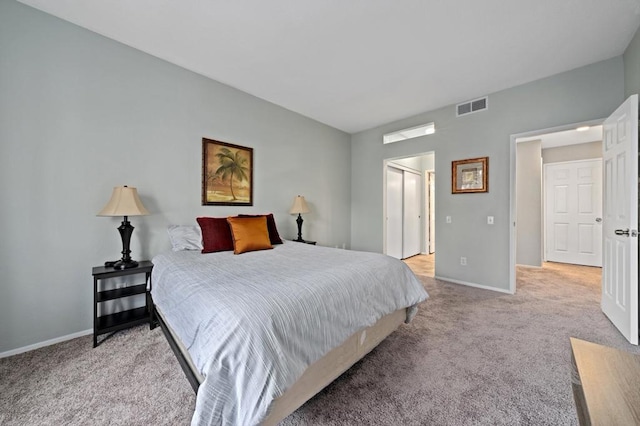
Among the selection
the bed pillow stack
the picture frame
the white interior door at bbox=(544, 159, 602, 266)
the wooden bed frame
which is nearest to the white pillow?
the bed pillow stack

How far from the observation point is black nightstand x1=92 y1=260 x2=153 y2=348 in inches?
77.2

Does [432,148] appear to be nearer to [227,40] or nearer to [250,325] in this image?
[227,40]

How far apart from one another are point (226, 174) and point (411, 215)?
4.24m

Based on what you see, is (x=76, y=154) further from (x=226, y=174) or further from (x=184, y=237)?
(x=226, y=174)

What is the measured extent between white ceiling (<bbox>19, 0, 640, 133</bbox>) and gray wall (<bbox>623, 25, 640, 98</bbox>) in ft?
0.28

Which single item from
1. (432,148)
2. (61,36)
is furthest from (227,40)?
(432,148)

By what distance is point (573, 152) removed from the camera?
4953 millimetres

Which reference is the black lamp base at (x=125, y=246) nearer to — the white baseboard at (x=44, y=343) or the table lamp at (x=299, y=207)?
the white baseboard at (x=44, y=343)

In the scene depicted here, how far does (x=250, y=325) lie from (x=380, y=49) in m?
2.70

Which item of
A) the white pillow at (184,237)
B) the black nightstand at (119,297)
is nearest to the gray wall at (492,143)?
the white pillow at (184,237)

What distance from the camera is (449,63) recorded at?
2.65 meters

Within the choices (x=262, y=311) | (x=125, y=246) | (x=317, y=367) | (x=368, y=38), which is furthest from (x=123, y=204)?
(x=368, y=38)

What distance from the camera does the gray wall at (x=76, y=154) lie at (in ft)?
6.26

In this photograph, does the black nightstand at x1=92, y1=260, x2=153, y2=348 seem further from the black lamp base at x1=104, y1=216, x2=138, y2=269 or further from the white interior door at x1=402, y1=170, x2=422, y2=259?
the white interior door at x1=402, y1=170, x2=422, y2=259
